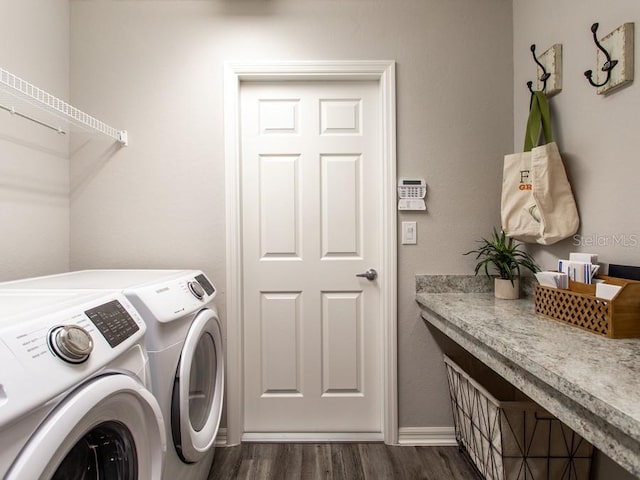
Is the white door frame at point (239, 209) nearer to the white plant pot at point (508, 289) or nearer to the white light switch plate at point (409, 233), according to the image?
the white light switch plate at point (409, 233)

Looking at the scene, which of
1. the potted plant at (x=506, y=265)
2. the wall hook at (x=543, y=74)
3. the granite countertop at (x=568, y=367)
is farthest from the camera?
the potted plant at (x=506, y=265)

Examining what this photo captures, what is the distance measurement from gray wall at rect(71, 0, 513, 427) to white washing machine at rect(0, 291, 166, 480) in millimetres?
821

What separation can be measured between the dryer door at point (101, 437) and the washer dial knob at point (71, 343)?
64 millimetres

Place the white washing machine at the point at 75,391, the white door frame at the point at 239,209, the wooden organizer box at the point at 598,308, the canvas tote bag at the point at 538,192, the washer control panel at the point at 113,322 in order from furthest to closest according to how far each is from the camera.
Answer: the white door frame at the point at 239,209 < the canvas tote bag at the point at 538,192 < the wooden organizer box at the point at 598,308 < the washer control panel at the point at 113,322 < the white washing machine at the point at 75,391

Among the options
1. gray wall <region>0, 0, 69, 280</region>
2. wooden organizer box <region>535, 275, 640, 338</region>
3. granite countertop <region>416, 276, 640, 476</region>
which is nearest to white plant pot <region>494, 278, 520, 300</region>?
granite countertop <region>416, 276, 640, 476</region>

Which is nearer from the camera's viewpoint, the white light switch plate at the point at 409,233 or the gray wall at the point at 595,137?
the gray wall at the point at 595,137

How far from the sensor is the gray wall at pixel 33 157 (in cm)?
139

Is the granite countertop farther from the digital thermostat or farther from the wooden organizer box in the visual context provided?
the digital thermostat

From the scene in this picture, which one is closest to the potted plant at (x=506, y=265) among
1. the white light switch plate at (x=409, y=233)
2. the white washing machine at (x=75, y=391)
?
the white light switch plate at (x=409, y=233)

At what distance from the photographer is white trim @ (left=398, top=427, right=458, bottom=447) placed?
1722mm

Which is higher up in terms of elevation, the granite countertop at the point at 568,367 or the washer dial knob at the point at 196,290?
the washer dial knob at the point at 196,290

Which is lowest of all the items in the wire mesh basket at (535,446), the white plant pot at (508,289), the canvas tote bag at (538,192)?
the wire mesh basket at (535,446)

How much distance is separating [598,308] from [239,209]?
60.8 inches

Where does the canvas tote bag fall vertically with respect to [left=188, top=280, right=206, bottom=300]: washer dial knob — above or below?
above
